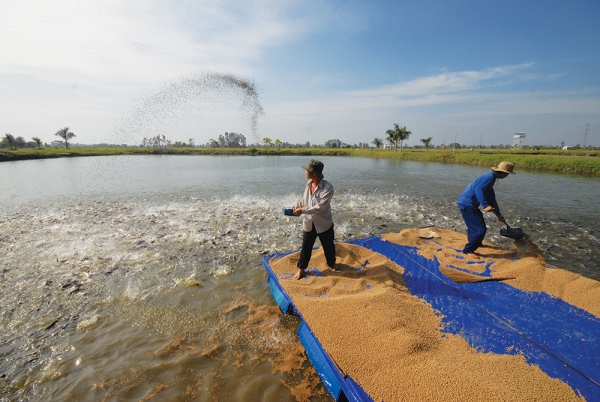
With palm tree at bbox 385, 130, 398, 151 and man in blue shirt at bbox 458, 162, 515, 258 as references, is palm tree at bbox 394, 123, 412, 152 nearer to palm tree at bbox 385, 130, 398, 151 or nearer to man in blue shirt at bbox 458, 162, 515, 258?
palm tree at bbox 385, 130, 398, 151

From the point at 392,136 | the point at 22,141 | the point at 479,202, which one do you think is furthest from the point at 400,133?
the point at 22,141

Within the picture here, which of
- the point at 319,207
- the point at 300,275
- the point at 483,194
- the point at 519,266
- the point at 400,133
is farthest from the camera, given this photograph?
the point at 400,133

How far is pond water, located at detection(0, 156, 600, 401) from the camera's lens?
10.8ft

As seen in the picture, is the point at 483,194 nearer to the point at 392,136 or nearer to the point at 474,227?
the point at 474,227

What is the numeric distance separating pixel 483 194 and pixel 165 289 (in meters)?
6.70

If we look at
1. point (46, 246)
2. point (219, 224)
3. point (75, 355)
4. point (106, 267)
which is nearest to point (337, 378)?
point (75, 355)

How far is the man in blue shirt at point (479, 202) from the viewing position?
18.2 ft

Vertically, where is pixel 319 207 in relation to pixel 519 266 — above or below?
above

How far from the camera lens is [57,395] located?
3.06 meters

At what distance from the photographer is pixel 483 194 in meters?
5.55

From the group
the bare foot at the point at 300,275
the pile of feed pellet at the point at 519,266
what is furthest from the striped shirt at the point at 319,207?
the pile of feed pellet at the point at 519,266

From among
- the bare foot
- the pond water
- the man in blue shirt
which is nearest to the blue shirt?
the man in blue shirt

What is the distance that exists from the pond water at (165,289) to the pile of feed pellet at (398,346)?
59 centimetres

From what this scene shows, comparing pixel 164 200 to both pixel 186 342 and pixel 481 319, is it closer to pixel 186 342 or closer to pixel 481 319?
pixel 186 342
